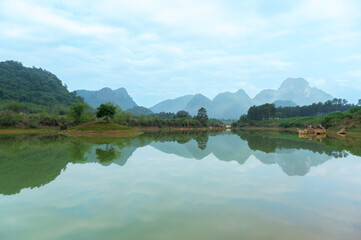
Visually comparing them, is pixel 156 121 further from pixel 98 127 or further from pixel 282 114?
pixel 282 114

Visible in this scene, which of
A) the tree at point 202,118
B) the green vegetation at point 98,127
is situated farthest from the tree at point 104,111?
the tree at point 202,118

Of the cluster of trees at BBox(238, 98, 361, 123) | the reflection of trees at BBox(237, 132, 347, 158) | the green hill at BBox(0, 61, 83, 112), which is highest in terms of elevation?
the green hill at BBox(0, 61, 83, 112)

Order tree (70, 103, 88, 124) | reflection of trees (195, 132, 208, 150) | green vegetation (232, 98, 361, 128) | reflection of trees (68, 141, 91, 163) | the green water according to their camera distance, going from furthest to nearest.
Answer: green vegetation (232, 98, 361, 128) → tree (70, 103, 88, 124) → reflection of trees (195, 132, 208, 150) → reflection of trees (68, 141, 91, 163) → the green water

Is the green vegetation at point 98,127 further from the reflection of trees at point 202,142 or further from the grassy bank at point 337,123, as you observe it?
the grassy bank at point 337,123

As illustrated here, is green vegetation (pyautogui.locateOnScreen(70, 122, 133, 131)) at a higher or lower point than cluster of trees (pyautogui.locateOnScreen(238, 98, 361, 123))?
lower

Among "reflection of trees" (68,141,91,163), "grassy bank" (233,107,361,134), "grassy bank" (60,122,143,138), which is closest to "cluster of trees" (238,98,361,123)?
"grassy bank" (233,107,361,134)

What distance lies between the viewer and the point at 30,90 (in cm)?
12375

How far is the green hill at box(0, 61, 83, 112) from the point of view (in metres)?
102

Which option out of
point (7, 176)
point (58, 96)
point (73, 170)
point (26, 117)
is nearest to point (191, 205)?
point (73, 170)

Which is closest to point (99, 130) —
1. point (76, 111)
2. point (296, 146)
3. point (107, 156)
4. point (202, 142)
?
point (76, 111)

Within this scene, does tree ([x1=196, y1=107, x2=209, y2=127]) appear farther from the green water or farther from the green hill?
the green water

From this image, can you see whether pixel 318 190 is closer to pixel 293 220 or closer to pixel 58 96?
pixel 293 220

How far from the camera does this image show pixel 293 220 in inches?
220

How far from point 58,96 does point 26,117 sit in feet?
275
